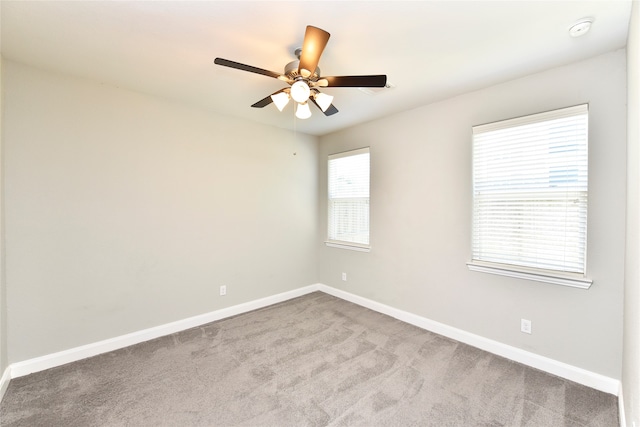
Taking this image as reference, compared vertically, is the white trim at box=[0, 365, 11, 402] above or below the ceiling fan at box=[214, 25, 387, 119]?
below

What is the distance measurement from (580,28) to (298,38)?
6.00ft

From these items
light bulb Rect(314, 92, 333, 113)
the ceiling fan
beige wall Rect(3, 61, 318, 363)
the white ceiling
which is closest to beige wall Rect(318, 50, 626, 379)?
the white ceiling

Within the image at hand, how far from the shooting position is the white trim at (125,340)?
7.47 feet

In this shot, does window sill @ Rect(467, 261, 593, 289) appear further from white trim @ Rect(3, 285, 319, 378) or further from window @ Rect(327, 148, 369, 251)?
white trim @ Rect(3, 285, 319, 378)

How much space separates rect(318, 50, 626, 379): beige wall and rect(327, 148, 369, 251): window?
0.14 meters

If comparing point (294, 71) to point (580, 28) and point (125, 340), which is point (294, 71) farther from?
point (125, 340)

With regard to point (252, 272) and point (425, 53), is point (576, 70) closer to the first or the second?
point (425, 53)

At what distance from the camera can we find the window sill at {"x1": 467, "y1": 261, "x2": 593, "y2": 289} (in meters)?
2.12

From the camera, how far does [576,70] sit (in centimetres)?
216

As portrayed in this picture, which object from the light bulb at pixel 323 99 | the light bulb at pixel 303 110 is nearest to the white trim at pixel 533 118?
the light bulb at pixel 323 99

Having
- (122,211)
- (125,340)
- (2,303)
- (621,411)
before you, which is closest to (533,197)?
(621,411)

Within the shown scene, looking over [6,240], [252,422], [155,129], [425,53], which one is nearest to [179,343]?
[252,422]

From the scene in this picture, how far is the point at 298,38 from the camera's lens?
1.86 meters

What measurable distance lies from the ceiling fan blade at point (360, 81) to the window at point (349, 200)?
6.50ft
